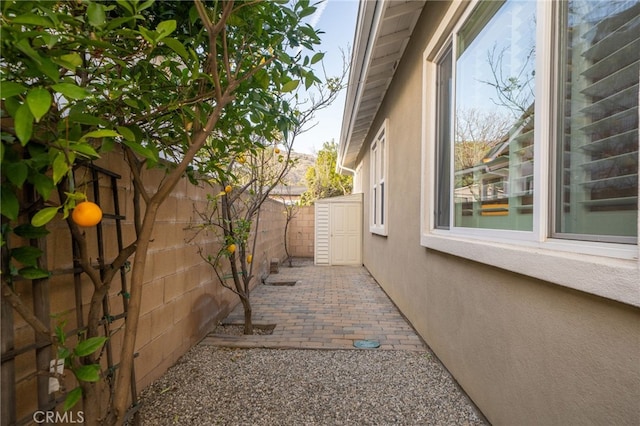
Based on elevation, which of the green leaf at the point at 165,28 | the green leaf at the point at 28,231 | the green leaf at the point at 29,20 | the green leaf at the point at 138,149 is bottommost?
the green leaf at the point at 28,231

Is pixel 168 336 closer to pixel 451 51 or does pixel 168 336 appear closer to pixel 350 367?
pixel 350 367

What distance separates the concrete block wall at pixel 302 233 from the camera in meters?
10.9

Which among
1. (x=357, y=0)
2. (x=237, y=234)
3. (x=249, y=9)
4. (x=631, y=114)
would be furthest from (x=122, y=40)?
(x=357, y=0)

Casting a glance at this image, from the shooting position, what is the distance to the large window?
1.25m

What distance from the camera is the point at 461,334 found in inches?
92.0

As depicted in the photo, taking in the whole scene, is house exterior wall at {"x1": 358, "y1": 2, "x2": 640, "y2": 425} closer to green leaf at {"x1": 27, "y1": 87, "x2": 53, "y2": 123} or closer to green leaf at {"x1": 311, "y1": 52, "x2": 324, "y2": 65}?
green leaf at {"x1": 311, "y1": 52, "x2": 324, "y2": 65}

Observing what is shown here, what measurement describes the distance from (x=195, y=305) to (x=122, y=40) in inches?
94.7

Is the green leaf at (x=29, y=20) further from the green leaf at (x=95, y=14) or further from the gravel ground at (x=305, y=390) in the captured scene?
the gravel ground at (x=305, y=390)

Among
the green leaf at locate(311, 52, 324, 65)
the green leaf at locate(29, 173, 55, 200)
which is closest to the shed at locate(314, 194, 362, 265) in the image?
the green leaf at locate(311, 52, 324, 65)

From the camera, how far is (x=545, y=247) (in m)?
1.47

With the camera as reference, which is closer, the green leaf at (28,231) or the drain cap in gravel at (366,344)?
the green leaf at (28,231)

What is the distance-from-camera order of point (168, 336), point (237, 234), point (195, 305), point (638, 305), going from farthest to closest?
point (237, 234) → point (195, 305) → point (168, 336) → point (638, 305)

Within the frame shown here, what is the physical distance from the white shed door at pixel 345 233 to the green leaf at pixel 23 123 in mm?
8382

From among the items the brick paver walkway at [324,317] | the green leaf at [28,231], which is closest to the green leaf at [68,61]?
the green leaf at [28,231]
